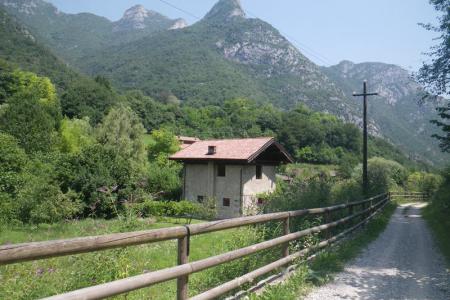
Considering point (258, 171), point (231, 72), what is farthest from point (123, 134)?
point (231, 72)

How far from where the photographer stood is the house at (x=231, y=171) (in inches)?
1316

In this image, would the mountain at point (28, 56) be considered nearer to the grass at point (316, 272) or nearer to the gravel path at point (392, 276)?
the grass at point (316, 272)

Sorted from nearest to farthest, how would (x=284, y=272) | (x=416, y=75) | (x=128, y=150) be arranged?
(x=284, y=272) < (x=416, y=75) < (x=128, y=150)

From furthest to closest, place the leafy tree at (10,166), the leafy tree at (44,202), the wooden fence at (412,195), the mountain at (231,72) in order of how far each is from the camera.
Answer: the mountain at (231,72) → the wooden fence at (412,195) → the leafy tree at (10,166) → the leafy tree at (44,202)

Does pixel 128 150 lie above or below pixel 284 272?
above

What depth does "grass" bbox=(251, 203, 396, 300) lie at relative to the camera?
557 cm

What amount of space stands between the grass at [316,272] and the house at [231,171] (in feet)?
70.5

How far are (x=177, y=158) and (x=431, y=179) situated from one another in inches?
1490

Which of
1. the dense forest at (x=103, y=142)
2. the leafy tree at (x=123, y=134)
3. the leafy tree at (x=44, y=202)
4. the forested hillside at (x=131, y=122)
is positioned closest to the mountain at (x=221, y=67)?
the forested hillside at (x=131, y=122)

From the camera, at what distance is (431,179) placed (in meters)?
55.7

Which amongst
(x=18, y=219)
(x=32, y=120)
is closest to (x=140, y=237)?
(x=18, y=219)

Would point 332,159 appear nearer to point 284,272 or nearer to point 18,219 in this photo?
point 18,219

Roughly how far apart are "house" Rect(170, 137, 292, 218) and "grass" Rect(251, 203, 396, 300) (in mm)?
21498

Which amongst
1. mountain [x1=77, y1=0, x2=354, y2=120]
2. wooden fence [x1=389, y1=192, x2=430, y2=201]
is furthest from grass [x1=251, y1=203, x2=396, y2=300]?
mountain [x1=77, y1=0, x2=354, y2=120]
